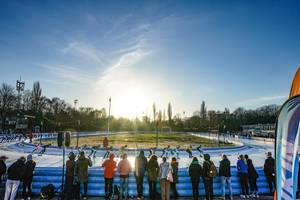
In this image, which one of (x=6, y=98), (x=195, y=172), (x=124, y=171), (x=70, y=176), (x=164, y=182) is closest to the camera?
(x=164, y=182)

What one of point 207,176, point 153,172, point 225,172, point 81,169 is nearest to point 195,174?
point 207,176

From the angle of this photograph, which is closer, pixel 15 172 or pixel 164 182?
pixel 15 172

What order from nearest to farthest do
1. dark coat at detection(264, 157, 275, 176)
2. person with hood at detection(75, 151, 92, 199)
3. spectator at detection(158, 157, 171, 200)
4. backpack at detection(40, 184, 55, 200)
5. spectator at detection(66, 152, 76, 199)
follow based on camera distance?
spectator at detection(158, 157, 171, 200) → backpack at detection(40, 184, 55, 200) → spectator at detection(66, 152, 76, 199) → person with hood at detection(75, 151, 92, 199) → dark coat at detection(264, 157, 275, 176)

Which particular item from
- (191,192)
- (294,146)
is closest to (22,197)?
(191,192)

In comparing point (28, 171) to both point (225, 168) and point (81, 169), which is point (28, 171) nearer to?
point (81, 169)

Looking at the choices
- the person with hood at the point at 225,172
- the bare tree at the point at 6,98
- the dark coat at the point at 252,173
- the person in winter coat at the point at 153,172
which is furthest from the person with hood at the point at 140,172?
the bare tree at the point at 6,98

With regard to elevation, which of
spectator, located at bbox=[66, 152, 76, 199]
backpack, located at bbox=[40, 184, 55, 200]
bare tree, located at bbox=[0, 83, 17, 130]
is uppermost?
bare tree, located at bbox=[0, 83, 17, 130]

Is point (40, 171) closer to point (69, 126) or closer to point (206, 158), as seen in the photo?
point (206, 158)

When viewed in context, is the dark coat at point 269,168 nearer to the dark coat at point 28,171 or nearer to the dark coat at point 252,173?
the dark coat at point 252,173

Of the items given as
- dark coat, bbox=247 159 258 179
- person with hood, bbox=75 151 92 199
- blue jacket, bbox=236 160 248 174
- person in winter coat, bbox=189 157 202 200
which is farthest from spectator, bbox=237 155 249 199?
person with hood, bbox=75 151 92 199

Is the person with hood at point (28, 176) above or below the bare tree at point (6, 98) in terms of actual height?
below

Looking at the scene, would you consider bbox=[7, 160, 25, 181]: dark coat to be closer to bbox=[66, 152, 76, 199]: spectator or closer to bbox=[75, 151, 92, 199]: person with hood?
bbox=[66, 152, 76, 199]: spectator

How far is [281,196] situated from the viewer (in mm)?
5434

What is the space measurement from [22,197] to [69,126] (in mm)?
66210
